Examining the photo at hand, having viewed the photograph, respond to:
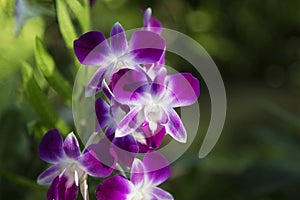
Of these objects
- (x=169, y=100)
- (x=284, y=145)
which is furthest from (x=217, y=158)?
(x=169, y=100)

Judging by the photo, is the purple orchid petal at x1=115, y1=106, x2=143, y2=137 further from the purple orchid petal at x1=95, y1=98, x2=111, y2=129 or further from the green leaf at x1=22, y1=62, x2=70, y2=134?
the green leaf at x1=22, y1=62, x2=70, y2=134

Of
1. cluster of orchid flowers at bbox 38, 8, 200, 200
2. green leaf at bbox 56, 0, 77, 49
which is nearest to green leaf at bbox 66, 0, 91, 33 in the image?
green leaf at bbox 56, 0, 77, 49

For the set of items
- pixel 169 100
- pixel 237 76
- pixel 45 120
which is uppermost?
pixel 169 100

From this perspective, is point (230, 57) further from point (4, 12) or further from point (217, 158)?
point (4, 12)

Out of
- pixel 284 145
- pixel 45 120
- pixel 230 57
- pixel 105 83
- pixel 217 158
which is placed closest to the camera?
pixel 105 83

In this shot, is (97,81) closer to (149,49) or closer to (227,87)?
(149,49)
